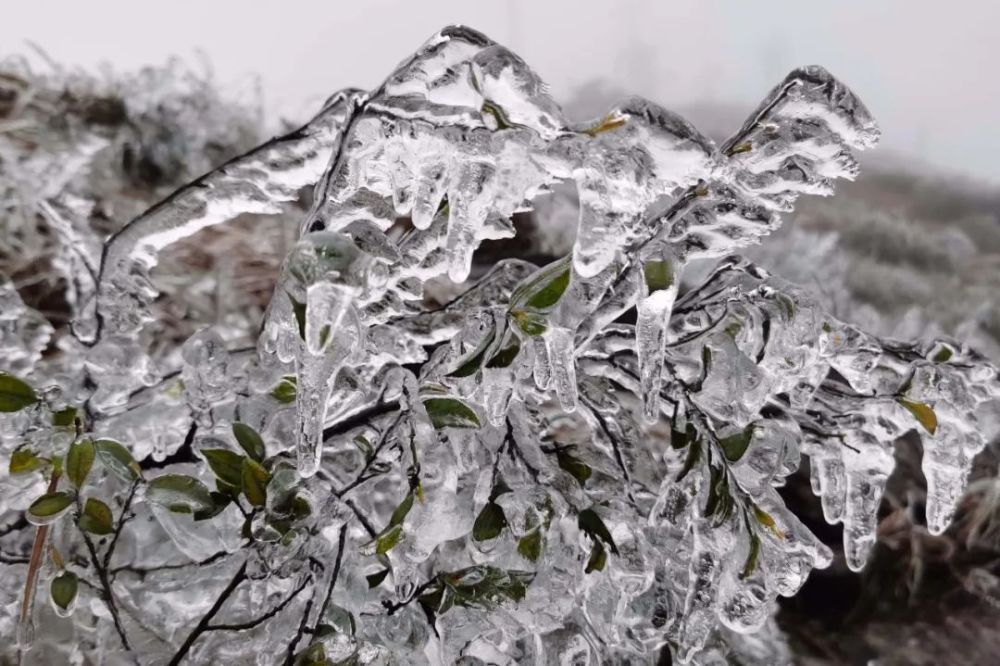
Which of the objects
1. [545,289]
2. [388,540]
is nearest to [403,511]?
[388,540]

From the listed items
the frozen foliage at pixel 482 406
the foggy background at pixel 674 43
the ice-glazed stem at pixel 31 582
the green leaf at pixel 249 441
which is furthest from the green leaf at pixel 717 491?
the foggy background at pixel 674 43

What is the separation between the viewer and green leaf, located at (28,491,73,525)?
0.36 meters

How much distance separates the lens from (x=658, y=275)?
12.7 inches

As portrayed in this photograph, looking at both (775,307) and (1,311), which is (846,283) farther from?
(1,311)

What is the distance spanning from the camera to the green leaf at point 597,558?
37cm

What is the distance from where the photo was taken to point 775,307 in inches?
14.7

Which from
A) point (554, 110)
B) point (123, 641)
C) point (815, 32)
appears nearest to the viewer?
point (554, 110)

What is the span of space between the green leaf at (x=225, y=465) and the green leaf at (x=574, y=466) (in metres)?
0.17

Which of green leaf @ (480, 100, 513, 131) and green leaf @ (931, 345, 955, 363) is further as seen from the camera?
green leaf @ (931, 345, 955, 363)

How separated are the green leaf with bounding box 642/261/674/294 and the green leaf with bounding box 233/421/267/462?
0.69 ft

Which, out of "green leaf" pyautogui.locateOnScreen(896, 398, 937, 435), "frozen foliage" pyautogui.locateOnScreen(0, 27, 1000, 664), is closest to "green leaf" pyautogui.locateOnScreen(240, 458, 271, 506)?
"frozen foliage" pyautogui.locateOnScreen(0, 27, 1000, 664)

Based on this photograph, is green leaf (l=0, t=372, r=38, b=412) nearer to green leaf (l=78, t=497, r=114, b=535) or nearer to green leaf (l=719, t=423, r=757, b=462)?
green leaf (l=78, t=497, r=114, b=535)

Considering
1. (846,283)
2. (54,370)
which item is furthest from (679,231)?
(846,283)

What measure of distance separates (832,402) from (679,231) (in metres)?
0.18
